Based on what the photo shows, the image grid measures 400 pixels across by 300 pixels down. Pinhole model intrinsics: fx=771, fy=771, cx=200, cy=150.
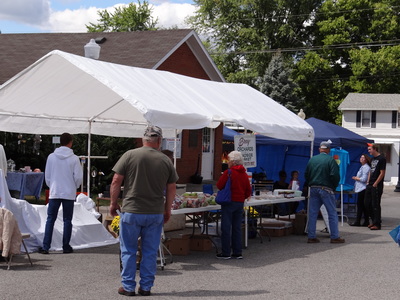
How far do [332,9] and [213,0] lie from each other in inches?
363

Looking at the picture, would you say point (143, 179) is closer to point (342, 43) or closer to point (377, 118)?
point (377, 118)

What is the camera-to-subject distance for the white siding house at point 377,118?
179 feet

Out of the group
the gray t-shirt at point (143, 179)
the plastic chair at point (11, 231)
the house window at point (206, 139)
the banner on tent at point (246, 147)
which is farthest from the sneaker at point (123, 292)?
the house window at point (206, 139)

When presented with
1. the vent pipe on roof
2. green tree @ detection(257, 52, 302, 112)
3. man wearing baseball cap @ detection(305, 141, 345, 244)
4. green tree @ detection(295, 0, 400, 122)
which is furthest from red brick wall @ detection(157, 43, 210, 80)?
green tree @ detection(295, 0, 400, 122)

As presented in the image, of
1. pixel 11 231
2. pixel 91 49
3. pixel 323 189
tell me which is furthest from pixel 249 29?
pixel 11 231

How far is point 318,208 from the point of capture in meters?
14.8

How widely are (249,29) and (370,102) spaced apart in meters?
10.7

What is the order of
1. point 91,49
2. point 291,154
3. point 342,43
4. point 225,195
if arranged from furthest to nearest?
point 342,43 < point 291,154 < point 91,49 < point 225,195

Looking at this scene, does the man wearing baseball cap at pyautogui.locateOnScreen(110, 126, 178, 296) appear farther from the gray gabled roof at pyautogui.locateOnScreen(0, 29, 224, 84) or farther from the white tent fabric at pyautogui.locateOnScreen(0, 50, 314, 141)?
the gray gabled roof at pyautogui.locateOnScreen(0, 29, 224, 84)

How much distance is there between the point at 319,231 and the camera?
56.0ft

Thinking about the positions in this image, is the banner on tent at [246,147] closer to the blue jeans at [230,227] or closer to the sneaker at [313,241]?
the sneaker at [313,241]

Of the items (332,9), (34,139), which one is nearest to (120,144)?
(34,139)

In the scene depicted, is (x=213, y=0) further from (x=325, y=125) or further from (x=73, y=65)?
(x=73, y=65)

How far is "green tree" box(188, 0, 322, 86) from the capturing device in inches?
2302
